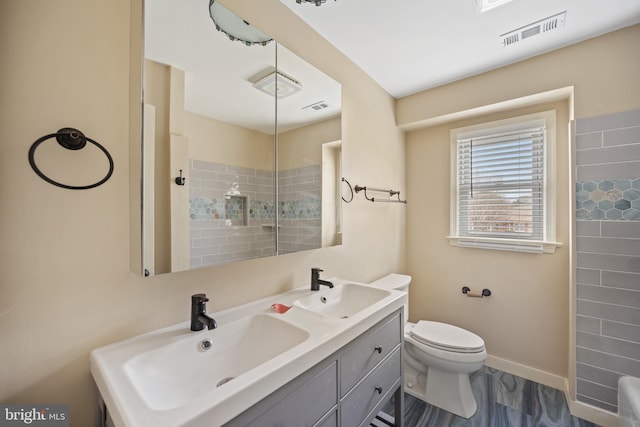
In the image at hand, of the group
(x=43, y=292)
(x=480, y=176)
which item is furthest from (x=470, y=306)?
(x=43, y=292)

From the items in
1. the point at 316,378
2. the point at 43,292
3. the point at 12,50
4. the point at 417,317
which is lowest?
the point at 417,317

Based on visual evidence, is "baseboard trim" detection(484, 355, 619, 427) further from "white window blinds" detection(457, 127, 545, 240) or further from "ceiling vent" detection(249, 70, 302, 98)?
"ceiling vent" detection(249, 70, 302, 98)

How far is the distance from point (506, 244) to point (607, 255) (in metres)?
0.58

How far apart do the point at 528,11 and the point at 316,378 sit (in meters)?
2.08

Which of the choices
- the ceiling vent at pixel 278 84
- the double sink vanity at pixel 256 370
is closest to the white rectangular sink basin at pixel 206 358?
the double sink vanity at pixel 256 370

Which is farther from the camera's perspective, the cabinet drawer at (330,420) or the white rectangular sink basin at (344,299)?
the white rectangular sink basin at (344,299)

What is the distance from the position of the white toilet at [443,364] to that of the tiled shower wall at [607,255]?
2.14 ft

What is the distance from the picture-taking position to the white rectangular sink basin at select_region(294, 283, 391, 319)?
1.39m

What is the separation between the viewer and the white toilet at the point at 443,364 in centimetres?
166

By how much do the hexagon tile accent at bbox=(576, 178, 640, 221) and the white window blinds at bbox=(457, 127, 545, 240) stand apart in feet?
1.15

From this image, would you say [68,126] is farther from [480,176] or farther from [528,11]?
[480,176]

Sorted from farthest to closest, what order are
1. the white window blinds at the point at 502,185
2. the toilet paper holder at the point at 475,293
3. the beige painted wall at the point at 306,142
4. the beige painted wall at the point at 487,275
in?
the toilet paper holder at the point at 475,293
the white window blinds at the point at 502,185
the beige painted wall at the point at 487,275
the beige painted wall at the point at 306,142

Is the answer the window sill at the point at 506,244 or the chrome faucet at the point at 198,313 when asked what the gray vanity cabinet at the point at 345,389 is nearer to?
the chrome faucet at the point at 198,313

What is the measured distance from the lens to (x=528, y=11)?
4.69ft
